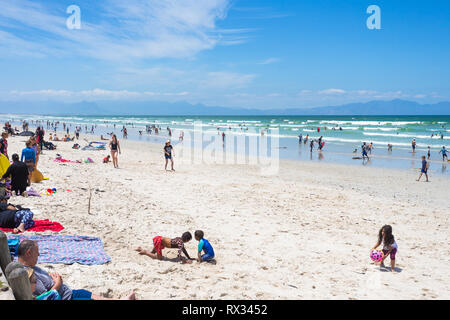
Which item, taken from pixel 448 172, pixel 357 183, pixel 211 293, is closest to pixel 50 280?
pixel 211 293

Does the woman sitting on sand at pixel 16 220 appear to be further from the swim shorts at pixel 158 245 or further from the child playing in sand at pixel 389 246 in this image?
the child playing in sand at pixel 389 246

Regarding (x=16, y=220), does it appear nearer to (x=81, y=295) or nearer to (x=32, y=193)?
(x=32, y=193)

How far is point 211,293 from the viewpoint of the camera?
4539mm

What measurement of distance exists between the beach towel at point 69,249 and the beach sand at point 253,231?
0.53ft

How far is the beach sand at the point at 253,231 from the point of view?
4855 millimetres

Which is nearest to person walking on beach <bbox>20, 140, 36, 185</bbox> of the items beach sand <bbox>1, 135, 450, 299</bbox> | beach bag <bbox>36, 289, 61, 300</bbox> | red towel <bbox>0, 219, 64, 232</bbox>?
beach sand <bbox>1, 135, 450, 299</bbox>

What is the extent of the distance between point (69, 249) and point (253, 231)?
4.18 metres

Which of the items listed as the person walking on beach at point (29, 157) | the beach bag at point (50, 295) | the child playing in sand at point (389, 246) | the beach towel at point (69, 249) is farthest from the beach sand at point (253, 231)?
the beach bag at point (50, 295)

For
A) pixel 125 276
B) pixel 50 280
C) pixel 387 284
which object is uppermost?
pixel 50 280

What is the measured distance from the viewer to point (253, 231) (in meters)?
7.75
